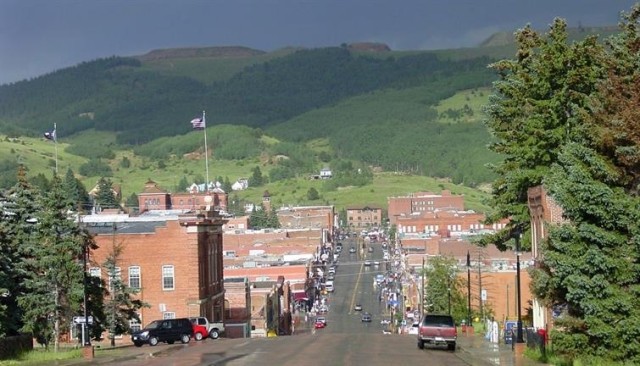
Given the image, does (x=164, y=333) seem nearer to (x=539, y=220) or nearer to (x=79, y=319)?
(x=79, y=319)

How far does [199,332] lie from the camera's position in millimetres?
79312

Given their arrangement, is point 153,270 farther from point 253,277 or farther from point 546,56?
point 253,277

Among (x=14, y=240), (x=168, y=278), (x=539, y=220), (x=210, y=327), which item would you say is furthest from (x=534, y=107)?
(x=168, y=278)

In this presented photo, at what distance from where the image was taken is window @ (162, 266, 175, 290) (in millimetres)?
95062

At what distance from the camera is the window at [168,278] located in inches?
3743

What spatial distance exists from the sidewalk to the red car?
1624cm

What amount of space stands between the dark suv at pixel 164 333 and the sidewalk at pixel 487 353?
1588 cm

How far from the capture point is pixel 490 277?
395 feet

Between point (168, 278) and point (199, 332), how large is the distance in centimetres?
1647

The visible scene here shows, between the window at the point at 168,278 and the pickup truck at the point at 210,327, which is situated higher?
the window at the point at 168,278

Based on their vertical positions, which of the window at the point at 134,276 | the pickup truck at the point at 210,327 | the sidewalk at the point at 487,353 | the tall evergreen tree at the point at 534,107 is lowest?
the pickup truck at the point at 210,327

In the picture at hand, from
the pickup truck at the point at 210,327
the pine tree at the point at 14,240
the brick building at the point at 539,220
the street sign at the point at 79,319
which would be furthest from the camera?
the pickup truck at the point at 210,327

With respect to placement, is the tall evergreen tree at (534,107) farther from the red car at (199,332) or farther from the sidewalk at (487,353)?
the red car at (199,332)

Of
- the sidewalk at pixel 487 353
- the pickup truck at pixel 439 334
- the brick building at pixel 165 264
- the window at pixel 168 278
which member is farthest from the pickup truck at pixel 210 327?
the pickup truck at pixel 439 334
